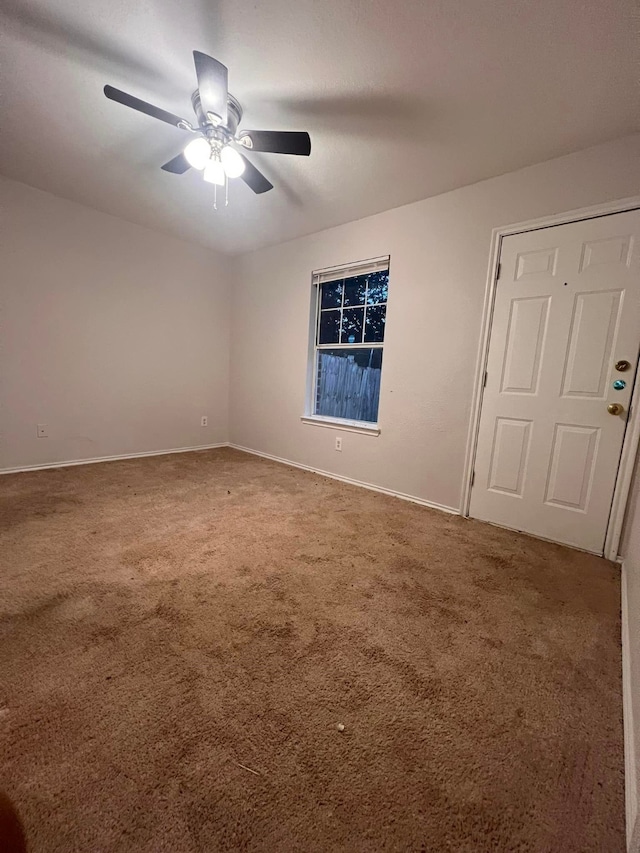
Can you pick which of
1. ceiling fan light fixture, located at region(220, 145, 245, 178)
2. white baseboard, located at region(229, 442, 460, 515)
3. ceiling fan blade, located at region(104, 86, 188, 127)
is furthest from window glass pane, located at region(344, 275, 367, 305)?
ceiling fan blade, located at region(104, 86, 188, 127)

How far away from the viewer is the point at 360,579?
1.73 metres

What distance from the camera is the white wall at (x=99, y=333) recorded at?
302 cm

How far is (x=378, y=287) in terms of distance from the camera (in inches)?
126

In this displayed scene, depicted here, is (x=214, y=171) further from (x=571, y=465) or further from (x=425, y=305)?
(x=571, y=465)

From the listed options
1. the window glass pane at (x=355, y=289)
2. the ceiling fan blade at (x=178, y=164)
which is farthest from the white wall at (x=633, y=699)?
the ceiling fan blade at (x=178, y=164)

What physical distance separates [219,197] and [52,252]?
172 centimetres

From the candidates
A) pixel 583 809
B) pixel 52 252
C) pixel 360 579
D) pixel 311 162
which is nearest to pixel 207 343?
pixel 52 252

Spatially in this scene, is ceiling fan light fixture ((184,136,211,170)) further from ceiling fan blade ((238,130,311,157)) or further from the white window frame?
the white window frame

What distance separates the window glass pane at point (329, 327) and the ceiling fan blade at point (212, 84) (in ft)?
6.48

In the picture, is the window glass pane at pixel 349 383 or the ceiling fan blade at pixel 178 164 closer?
the ceiling fan blade at pixel 178 164

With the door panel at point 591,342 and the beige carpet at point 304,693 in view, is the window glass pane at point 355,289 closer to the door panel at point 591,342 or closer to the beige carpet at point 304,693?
the door panel at point 591,342

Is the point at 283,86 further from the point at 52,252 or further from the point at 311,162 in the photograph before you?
the point at 52,252

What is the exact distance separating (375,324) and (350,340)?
0.32 meters

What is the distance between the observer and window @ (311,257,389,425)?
10.6 feet
